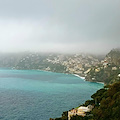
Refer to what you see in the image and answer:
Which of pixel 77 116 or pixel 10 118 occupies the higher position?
pixel 77 116

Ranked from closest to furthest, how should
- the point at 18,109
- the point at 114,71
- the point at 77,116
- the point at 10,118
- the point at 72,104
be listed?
1. the point at 77,116
2. the point at 10,118
3. the point at 18,109
4. the point at 72,104
5. the point at 114,71

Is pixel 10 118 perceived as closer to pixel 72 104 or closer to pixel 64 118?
pixel 64 118

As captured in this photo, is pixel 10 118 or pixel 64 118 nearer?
pixel 64 118

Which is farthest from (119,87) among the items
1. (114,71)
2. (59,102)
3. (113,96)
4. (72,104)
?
(114,71)

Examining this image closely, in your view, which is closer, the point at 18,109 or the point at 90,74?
the point at 18,109

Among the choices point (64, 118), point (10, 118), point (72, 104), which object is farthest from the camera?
point (72, 104)

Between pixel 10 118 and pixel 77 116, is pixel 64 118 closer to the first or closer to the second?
pixel 77 116

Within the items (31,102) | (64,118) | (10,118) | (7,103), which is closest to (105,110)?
(64,118)

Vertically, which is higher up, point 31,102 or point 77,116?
point 77,116

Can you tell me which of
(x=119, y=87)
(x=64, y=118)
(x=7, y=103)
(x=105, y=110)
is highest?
(x=119, y=87)
